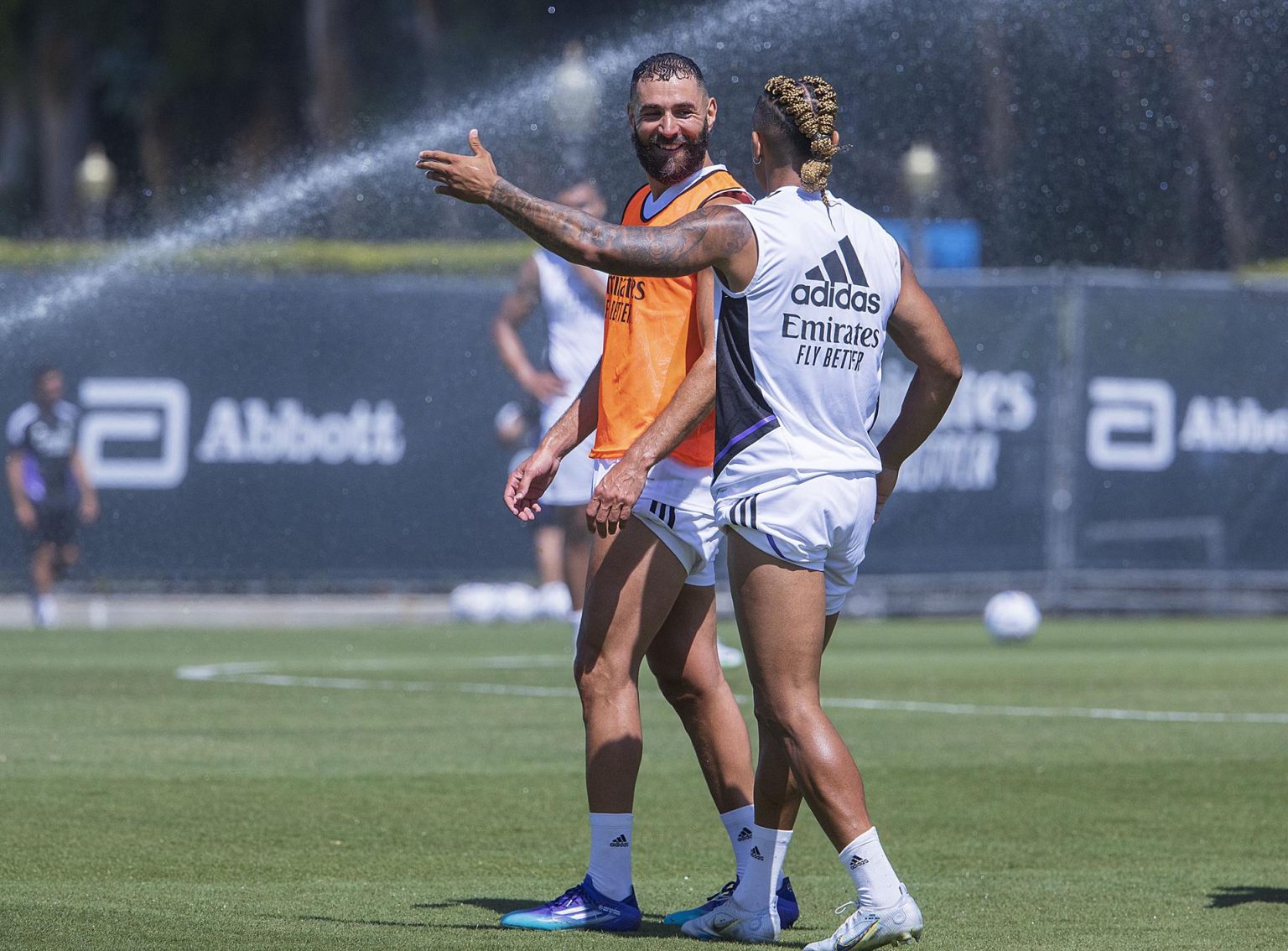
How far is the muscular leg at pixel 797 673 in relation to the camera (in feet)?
17.4

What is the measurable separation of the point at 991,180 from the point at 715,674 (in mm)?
14808

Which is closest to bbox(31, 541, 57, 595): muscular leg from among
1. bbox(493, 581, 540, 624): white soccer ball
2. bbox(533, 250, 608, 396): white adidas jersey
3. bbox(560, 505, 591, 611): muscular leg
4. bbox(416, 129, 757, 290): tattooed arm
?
bbox(493, 581, 540, 624): white soccer ball

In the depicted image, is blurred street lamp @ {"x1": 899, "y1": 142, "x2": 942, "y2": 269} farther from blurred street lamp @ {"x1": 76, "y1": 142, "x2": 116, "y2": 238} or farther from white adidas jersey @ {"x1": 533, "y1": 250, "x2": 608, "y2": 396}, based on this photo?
blurred street lamp @ {"x1": 76, "y1": 142, "x2": 116, "y2": 238}

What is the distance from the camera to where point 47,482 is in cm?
1766

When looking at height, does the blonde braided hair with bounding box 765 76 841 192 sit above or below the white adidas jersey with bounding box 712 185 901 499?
above

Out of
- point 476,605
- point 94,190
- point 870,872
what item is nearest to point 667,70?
point 870,872

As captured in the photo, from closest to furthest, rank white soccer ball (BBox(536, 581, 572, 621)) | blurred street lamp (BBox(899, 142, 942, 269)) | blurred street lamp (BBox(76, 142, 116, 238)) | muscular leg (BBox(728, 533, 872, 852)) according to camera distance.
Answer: muscular leg (BBox(728, 533, 872, 852)), white soccer ball (BBox(536, 581, 572, 621)), blurred street lamp (BBox(899, 142, 942, 269)), blurred street lamp (BBox(76, 142, 116, 238))

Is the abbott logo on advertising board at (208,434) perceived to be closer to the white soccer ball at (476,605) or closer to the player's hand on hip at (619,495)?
the white soccer ball at (476,605)

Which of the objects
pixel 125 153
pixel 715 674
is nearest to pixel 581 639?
pixel 715 674

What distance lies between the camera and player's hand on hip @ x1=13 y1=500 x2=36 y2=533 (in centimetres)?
1764

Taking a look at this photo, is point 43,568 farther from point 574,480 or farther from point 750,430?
point 750,430

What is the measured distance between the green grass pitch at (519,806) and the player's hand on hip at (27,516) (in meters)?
3.74

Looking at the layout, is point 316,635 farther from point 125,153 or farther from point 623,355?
point 125,153

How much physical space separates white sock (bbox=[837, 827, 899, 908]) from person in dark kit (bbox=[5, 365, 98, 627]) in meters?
13.2
